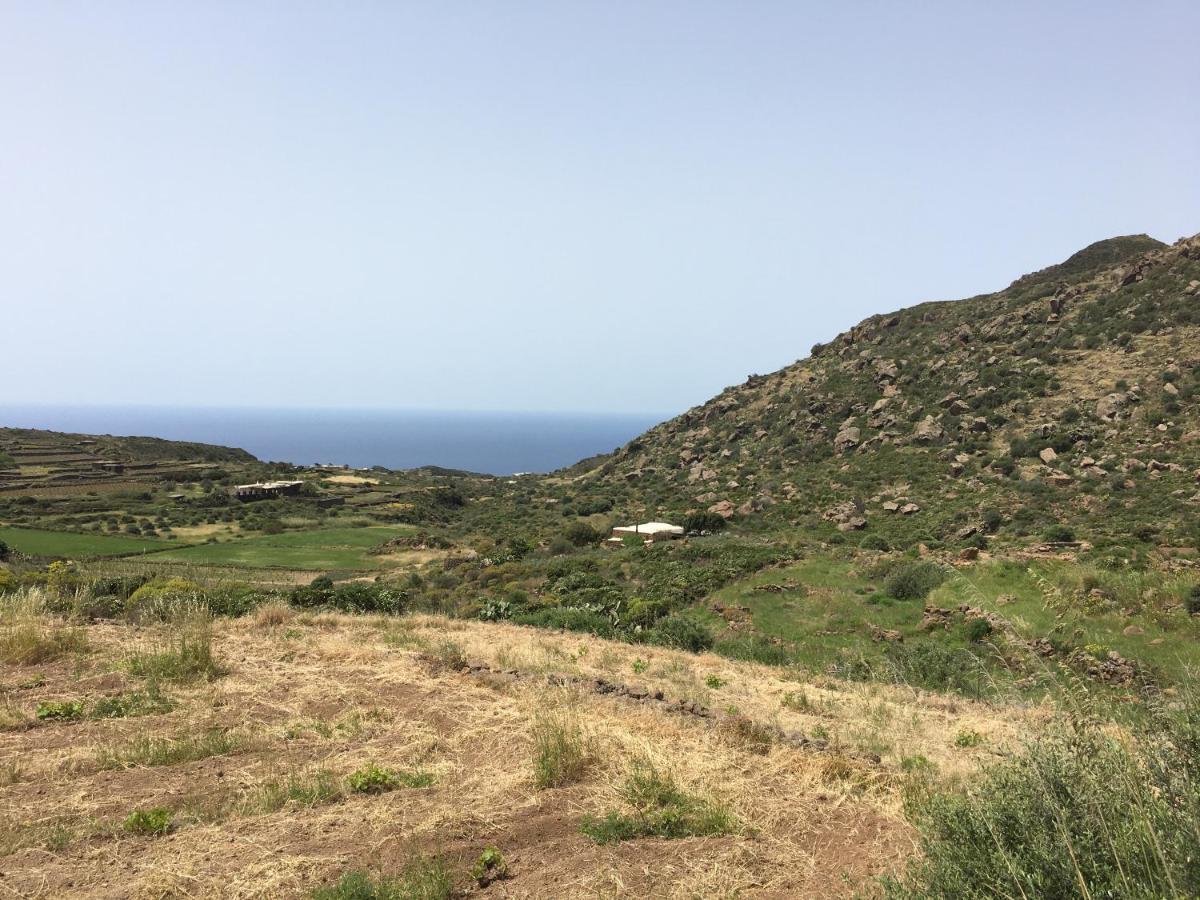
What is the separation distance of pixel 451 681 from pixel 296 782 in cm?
404

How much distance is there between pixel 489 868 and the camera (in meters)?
5.30

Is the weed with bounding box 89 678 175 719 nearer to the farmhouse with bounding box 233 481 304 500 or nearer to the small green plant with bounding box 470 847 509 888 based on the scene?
the small green plant with bounding box 470 847 509 888

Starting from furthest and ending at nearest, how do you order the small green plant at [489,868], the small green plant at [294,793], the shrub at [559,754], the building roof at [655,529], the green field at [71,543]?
the green field at [71,543] → the building roof at [655,529] → the shrub at [559,754] → the small green plant at [294,793] → the small green plant at [489,868]

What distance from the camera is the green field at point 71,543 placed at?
46062 mm

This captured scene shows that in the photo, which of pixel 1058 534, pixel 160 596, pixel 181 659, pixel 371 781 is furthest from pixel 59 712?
pixel 1058 534

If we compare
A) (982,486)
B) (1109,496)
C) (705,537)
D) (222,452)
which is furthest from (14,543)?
(222,452)

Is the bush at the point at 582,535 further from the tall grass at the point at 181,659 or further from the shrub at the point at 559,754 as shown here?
the shrub at the point at 559,754

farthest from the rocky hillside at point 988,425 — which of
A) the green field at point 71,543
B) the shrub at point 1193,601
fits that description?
the green field at point 71,543

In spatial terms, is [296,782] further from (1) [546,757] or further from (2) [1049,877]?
(2) [1049,877]

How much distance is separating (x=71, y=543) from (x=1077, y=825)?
63.7 metres

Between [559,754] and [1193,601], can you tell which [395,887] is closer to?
[559,754]

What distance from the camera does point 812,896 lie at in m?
4.88

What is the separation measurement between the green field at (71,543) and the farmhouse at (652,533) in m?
33.0

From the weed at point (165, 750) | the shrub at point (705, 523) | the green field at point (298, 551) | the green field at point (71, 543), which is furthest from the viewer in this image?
the green field at point (298, 551)
